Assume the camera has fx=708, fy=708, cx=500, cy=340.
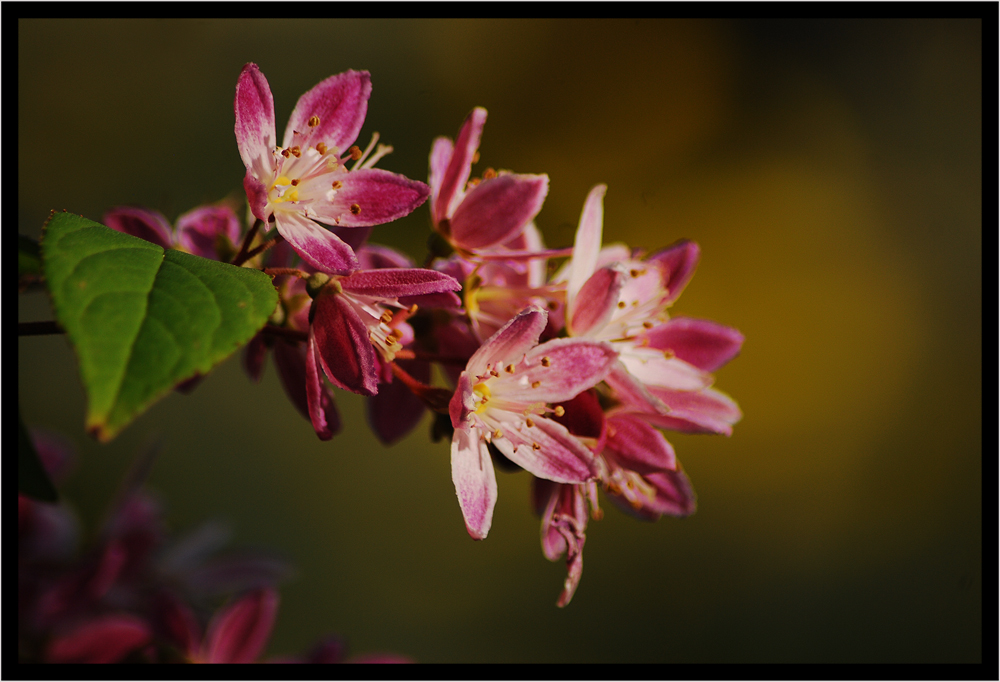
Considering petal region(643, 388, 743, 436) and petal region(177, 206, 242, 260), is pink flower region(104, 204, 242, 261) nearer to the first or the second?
petal region(177, 206, 242, 260)

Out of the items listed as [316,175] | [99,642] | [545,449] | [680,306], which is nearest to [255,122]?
[316,175]

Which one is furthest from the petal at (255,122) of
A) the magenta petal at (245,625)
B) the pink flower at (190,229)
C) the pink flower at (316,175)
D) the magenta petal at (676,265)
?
the magenta petal at (245,625)

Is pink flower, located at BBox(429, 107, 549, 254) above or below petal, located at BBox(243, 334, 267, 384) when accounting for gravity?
above

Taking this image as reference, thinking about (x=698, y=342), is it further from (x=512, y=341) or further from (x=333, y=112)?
(x=333, y=112)

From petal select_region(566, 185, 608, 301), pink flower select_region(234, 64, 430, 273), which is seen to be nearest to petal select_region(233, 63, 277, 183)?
pink flower select_region(234, 64, 430, 273)

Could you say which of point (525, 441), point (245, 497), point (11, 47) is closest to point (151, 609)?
point (525, 441)
